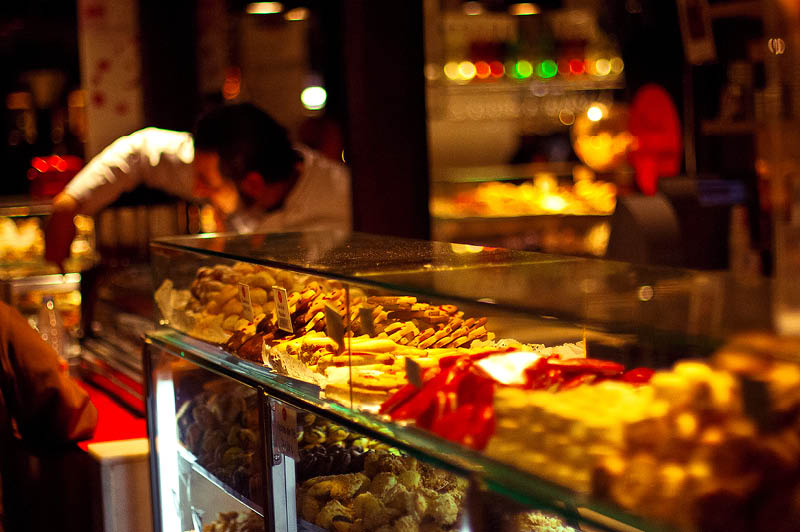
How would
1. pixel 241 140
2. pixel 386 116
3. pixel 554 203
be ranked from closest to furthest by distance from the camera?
pixel 241 140, pixel 386 116, pixel 554 203

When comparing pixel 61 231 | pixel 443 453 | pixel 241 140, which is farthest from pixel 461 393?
pixel 61 231

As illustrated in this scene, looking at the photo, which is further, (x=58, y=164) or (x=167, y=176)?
(x=58, y=164)

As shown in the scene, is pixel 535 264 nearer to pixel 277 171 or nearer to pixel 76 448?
pixel 76 448

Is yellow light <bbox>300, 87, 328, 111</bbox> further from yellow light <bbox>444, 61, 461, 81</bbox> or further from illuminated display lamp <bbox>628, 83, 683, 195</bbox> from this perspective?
illuminated display lamp <bbox>628, 83, 683, 195</bbox>

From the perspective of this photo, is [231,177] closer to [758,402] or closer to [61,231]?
[61,231]

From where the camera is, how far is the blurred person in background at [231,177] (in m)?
3.79

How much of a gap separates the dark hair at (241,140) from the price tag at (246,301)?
151cm

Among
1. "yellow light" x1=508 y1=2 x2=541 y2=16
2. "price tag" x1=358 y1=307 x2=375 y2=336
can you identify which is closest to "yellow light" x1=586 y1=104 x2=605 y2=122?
"yellow light" x1=508 y1=2 x2=541 y2=16

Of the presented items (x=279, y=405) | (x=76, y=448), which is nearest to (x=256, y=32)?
(x=76, y=448)

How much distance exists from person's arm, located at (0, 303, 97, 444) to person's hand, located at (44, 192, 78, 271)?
1411mm

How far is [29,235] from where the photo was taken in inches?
216

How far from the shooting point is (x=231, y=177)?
3.81 metres

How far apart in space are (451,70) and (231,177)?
3.98 metres

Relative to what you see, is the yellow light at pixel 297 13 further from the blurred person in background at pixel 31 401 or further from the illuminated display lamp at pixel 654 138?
the illuminated display lamp at pixel 654 138
